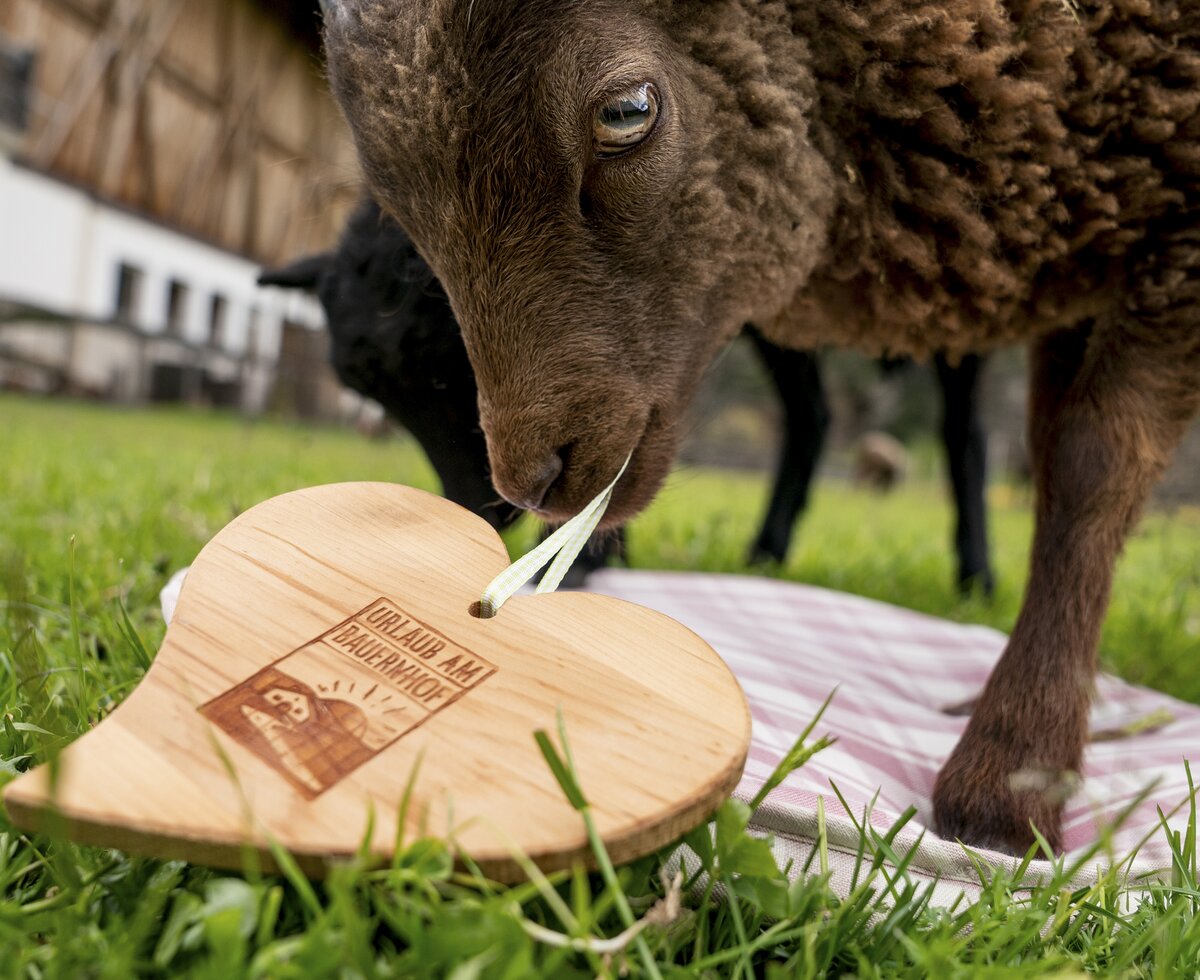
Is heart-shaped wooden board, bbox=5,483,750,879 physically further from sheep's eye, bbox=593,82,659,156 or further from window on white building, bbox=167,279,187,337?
window on white building, bbox=167,279,187,337

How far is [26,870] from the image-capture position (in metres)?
1.00

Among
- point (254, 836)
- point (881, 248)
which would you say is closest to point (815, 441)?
point (881, 248)

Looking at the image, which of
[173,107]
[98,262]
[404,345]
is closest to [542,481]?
[404,345]

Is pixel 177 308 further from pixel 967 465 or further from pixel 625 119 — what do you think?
pixel 625 119

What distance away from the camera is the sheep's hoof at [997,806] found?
4.92 ft

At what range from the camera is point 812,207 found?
1807mm

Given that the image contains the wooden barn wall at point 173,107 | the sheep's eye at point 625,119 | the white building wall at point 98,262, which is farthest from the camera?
the wooden barn wall at point 173,107

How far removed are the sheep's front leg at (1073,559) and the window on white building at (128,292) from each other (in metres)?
17.8

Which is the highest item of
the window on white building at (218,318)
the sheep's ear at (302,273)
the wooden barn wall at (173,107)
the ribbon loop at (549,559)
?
the wooden barn wall at (173,107)

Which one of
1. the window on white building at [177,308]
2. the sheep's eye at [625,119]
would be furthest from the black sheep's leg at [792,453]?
the window on white building at [177,308]

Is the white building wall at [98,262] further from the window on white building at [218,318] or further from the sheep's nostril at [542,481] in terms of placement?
the sheep's nostril at [542,481]

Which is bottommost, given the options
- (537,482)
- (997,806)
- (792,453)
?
(997,806)

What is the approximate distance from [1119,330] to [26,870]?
6.25 feet

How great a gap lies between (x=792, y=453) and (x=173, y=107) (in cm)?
1587
